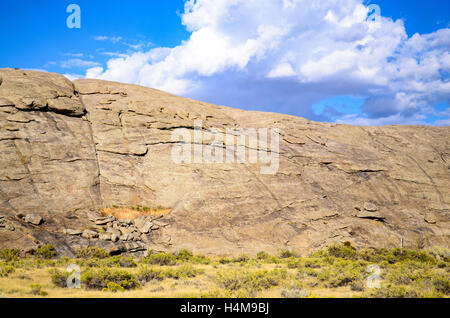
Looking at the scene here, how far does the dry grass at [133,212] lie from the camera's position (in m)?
24.1

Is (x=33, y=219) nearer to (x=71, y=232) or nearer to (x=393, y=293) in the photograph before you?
(x=71, y=232)

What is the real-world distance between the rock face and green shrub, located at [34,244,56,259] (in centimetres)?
65

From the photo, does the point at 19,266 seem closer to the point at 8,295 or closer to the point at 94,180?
the point at 8,295

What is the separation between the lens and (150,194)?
25406 millimetres

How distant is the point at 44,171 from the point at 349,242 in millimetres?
24291

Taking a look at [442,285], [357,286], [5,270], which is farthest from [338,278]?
[5,270]

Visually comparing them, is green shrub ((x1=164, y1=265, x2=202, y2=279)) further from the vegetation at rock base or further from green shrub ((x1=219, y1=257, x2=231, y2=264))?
green shrub ((x1=219, y1=257, x2=231, y2=264))

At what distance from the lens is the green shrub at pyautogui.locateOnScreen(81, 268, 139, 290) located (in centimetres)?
1248

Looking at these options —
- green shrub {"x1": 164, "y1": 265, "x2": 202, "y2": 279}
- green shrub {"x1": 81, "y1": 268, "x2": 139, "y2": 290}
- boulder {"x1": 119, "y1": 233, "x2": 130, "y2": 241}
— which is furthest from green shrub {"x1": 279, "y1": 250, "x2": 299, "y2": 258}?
green shrub {"x1": 81, "y1": 268, "x2": 139, "y2": 290}

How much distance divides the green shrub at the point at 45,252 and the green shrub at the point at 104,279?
680 centimetres

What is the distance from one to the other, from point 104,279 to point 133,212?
1177 centimetres

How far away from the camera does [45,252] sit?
1800 centimetres

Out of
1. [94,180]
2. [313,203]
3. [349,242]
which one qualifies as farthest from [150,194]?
[349,242]

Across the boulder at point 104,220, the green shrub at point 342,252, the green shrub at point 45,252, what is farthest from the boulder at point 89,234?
the green shrub at point 342,252
